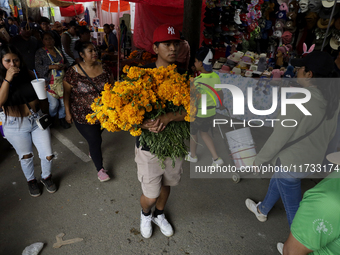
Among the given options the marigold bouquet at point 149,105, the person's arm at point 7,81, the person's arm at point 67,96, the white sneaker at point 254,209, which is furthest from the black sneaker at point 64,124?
the white sneaker at point 254,209

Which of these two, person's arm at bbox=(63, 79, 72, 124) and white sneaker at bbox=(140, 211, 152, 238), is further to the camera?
person's arm at bbox=(63, 79, 72, 124)

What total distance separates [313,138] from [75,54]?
495 centimetres

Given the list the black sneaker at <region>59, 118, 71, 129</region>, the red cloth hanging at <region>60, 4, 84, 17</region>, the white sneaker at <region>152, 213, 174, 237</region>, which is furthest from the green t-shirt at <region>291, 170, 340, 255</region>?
the red cloth hanging at <region>60, 4, 84, 17</region>

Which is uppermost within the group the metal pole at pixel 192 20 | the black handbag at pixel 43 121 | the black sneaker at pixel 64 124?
the metal pole at pixel 192 20

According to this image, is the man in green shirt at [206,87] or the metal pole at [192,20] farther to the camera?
the metal pole at [192,20]

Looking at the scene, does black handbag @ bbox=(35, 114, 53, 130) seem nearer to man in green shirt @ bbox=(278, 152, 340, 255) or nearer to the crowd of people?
the crowd of people

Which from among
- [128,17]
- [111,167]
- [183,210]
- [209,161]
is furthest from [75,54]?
[128,17]

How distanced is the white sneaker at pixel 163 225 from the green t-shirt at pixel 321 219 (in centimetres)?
175

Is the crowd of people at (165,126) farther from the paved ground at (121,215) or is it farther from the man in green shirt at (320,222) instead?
the paved ground at (121,215)

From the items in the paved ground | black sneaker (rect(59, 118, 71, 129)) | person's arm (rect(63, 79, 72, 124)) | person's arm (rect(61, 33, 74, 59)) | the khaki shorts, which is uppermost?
person's arm (rect(61, 33, 74, 59))

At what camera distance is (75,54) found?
508 cm

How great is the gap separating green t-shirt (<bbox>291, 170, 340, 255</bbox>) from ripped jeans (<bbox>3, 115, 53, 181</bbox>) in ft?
9.89

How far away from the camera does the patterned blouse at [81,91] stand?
3057 mm

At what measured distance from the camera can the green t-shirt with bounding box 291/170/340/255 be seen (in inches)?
42.0
